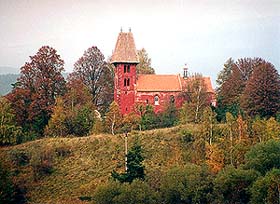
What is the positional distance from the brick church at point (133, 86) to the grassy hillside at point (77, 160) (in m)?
4.45

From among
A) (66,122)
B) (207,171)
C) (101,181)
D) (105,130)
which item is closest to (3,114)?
(66,122)

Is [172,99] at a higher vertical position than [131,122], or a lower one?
higher

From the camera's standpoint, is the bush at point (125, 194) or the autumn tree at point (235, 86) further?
the autumn tree at point (235, 86)

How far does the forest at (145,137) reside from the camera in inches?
412

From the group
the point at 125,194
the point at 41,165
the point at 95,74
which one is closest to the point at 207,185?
the point at 125,194

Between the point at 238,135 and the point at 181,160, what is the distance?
4.81 ft

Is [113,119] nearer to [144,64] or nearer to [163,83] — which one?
[163,83]

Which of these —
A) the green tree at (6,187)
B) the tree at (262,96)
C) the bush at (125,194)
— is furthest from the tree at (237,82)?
the green tree at (6,187)

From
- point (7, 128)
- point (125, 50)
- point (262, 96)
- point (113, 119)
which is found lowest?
point (7, 128)

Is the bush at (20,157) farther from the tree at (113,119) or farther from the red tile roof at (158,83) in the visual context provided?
the red tile roof at (158,83)

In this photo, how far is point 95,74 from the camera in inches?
783

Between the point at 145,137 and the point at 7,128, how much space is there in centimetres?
383

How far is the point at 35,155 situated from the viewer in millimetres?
13000

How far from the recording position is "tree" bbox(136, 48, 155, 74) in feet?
71.9
